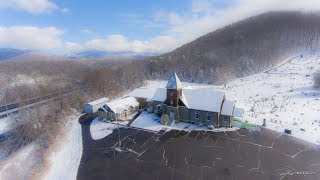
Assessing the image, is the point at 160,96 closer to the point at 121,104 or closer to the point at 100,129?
the point at 121,104

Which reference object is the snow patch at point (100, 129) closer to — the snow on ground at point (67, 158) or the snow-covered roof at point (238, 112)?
the snow on ground at point (67, 158)

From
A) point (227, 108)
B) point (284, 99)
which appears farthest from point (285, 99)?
point (227, 108)

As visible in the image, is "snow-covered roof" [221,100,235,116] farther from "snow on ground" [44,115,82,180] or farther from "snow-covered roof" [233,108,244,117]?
"snow on ground" [44,115,82,180]

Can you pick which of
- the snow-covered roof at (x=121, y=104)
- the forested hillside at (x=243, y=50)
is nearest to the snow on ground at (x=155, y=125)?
the snow-covered roof at (x=121, y=104)

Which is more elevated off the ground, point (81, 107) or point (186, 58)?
point (186, 58)

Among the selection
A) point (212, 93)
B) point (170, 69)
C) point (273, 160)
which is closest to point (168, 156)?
point (273, 160)

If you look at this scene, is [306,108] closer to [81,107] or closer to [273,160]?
[273,160]

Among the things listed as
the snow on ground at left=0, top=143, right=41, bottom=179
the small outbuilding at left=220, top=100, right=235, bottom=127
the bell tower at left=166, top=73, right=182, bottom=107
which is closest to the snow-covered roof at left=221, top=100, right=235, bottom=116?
the small outbuilding at left=220, top=100, right=235, bottom=127
